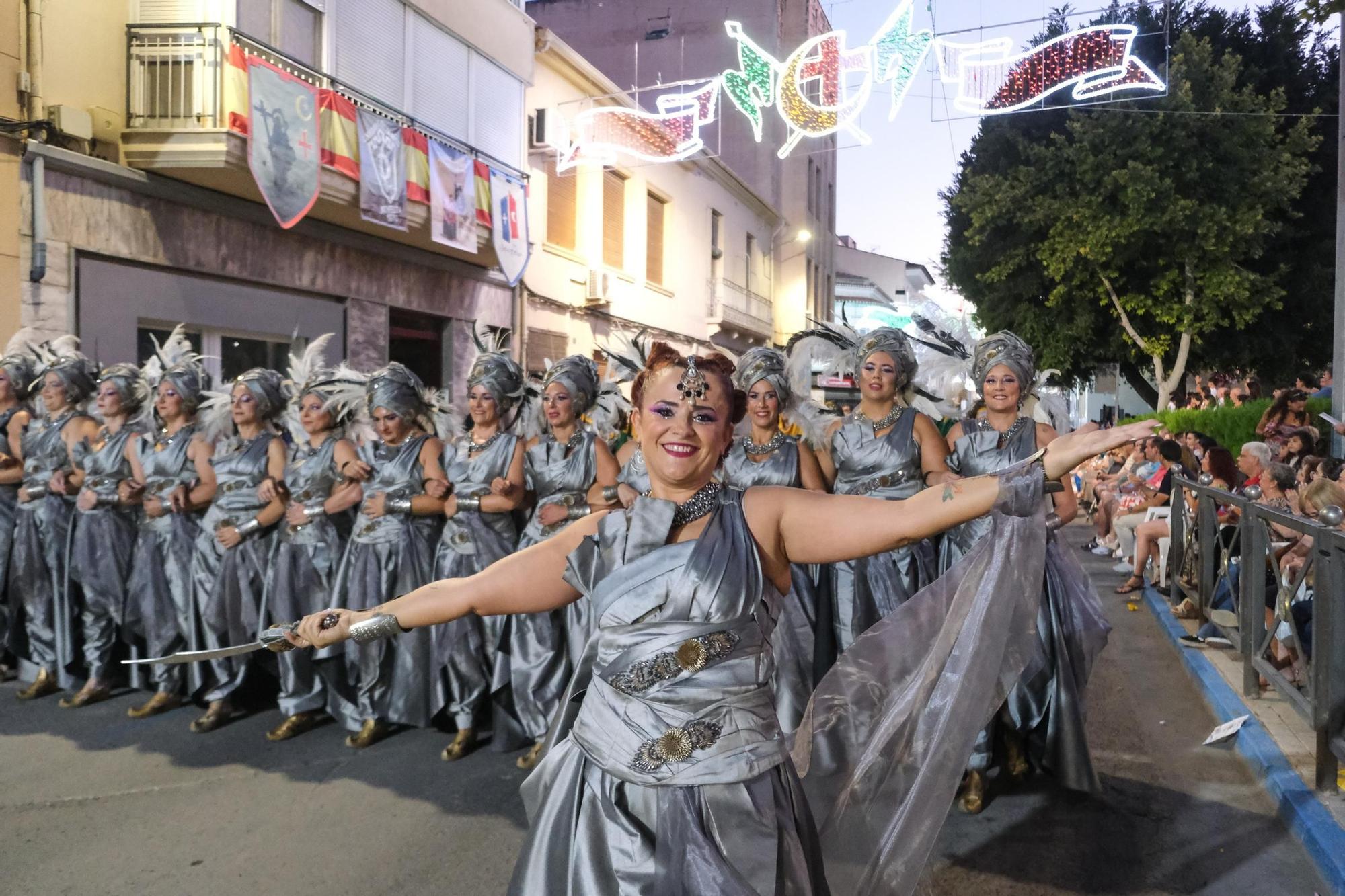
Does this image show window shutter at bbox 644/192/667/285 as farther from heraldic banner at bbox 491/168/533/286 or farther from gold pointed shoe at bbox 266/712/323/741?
gold pointed shoe at bbox 266/712/323/741

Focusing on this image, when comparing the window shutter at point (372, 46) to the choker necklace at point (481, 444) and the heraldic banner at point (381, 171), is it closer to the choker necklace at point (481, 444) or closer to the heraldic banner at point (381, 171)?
the heraldic banner at point (381, 171)

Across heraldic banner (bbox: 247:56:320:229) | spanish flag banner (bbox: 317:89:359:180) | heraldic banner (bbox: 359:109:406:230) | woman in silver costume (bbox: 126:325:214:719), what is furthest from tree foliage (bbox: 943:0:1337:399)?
woman in silver costume (bbox: 126:325:214:719)

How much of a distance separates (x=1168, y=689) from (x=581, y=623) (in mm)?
4094

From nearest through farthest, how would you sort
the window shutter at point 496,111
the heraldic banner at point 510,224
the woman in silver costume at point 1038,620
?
the woman in silver costume at point 1038,620, the heraldic banner at point 510,224, the window shutter at point 496,111

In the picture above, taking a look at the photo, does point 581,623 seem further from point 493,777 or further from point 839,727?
point 839,727

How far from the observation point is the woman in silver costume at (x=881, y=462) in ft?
16.6

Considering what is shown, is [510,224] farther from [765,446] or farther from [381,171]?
[765,446]

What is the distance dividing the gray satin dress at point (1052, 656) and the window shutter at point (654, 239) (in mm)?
18772

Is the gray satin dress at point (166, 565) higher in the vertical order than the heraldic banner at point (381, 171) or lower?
lower

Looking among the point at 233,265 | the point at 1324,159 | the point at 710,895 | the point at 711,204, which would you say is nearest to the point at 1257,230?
the point at 1324,159

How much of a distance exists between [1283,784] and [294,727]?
16.1 ft

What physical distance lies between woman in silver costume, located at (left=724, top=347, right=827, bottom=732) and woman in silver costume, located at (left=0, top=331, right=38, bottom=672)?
495 cm

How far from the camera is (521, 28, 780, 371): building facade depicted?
62.8 feet

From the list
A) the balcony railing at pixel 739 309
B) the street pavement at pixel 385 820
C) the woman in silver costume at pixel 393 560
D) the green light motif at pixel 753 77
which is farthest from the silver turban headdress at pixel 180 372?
the balcony railing at pixel 739 309
